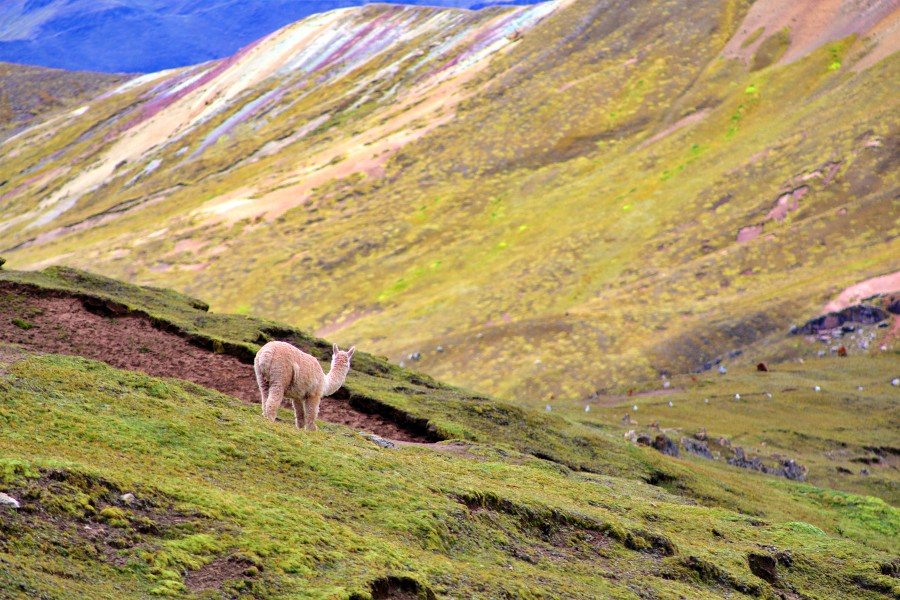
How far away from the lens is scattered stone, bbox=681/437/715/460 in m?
35.1

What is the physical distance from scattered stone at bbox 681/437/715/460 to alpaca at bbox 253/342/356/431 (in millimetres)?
20233

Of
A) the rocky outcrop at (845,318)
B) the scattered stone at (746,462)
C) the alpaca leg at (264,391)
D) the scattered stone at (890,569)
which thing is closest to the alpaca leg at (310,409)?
the alpaca leg at (264,391)

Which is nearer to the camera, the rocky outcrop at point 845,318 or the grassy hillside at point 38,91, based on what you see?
the rocky outcrop at point 845,318

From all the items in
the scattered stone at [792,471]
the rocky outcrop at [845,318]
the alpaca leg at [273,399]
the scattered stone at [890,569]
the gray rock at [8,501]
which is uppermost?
the gray rock at [8,501]

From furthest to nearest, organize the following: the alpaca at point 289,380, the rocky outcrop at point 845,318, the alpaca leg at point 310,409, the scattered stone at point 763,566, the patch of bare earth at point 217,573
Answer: the rocky outcrop at point 845,318 → the alpaca leg at point 310,409 → the alpaca at point 289,380 → the scattered stone at point 763,566 → the patch of bare earth at point 217,573

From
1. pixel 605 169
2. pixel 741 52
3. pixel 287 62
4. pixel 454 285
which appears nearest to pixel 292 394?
pixel 454 285

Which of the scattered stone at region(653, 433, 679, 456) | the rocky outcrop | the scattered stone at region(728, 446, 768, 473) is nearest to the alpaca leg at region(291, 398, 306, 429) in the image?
the scattered stone at region(653, 433, 679, 456)

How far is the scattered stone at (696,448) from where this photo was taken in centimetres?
3512

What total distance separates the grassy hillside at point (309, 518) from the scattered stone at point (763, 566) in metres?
0.04

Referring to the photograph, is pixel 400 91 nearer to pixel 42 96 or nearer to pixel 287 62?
pixel 287 62

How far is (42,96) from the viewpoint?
614 ft

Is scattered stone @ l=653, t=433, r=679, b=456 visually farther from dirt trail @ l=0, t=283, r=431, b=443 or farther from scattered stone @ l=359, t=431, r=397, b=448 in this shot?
scattered stone @ l=359, t=431, r=397, b=448

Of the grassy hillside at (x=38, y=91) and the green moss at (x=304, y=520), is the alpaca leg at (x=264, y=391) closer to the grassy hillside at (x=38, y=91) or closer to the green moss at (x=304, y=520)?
the green moss at (x=304, y=520)

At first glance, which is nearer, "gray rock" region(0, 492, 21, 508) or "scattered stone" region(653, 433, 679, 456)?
"gray rock" region(0, 492, 21, 508)
